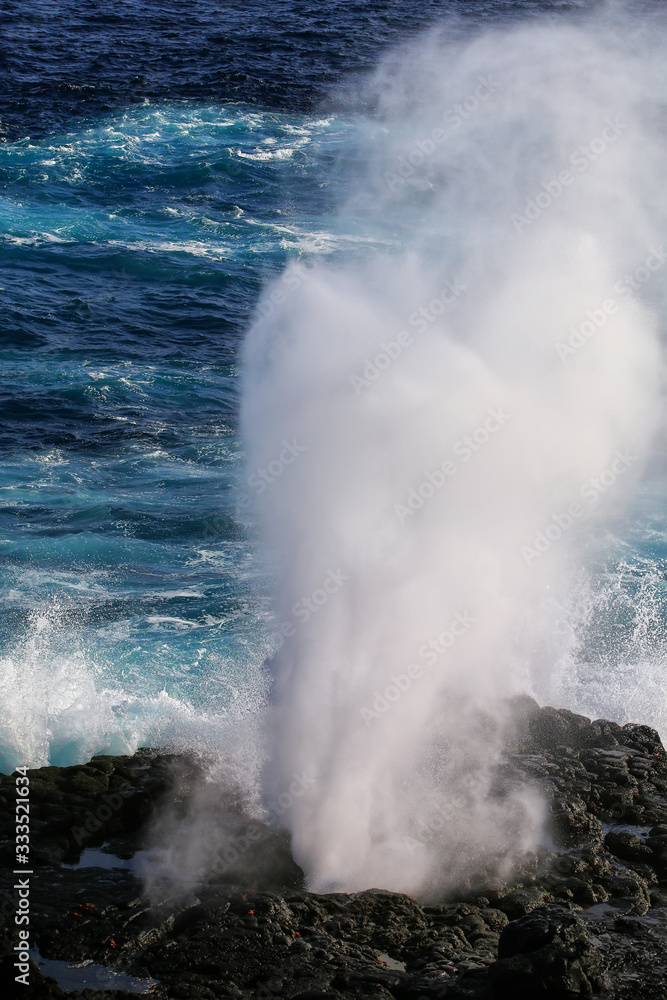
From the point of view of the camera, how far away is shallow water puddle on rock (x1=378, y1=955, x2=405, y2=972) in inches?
541

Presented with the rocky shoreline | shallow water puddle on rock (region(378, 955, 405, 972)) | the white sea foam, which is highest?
the white sea foam

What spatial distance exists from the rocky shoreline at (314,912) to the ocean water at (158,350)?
10.5 feet

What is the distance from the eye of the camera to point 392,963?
13875 mm

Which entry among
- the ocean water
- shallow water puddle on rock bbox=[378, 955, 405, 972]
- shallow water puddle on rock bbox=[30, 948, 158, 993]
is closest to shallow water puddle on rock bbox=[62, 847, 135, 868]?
shallow water puddle on rock bbox=[30, 948, 158, 993]

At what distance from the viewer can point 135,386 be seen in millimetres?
37219

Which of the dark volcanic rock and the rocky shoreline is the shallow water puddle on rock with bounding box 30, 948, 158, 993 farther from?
the dark volcanic rock

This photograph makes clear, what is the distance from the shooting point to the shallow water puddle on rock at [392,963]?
13.8 m

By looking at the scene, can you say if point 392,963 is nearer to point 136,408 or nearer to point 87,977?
point 87,977

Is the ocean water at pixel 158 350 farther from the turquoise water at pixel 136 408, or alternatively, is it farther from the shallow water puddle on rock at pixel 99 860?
the shallow water puddle on rock at pixel 99 860

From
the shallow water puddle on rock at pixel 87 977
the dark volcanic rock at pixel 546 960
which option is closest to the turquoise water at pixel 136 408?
the shallow water puddle on rock at pixel 87 977

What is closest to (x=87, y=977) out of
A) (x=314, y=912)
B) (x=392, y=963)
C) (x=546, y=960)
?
(x=314, y=912)

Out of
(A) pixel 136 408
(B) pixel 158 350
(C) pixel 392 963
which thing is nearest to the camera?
(C) pixel 392 963

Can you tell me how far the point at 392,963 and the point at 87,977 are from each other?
3.94 m

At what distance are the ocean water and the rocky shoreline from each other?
10.5 feet
